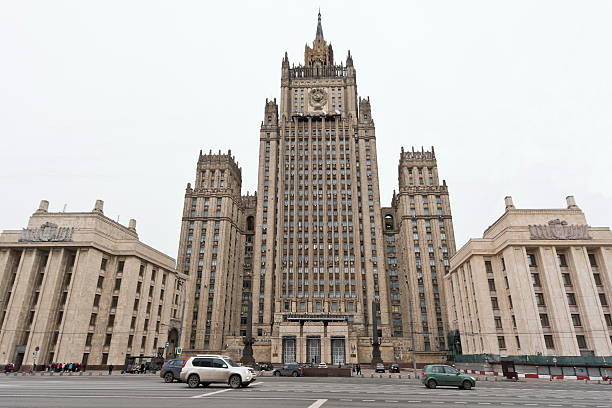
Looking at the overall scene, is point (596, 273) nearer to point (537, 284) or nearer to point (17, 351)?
point (537, 284)

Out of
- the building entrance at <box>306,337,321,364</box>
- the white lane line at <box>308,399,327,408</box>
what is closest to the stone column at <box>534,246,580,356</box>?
the building entrance at <box>306,337,321,364</box>

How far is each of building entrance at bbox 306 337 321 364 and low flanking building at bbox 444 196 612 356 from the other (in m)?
29.0

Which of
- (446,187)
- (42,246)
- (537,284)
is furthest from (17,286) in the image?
(446,187)

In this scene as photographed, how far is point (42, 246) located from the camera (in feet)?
203

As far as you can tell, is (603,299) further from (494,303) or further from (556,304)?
(494,303)

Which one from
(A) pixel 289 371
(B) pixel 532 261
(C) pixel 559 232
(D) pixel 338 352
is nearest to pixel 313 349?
(D) pixel 338 352

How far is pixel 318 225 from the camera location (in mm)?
101562

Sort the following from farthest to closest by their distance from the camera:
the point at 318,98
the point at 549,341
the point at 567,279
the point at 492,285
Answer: the point at 318,98
the point at 492,285
the point at 567,279
the point at 549,341

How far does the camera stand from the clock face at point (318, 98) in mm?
116875

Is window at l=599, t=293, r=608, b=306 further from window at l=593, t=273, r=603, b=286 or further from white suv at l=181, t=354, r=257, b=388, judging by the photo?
white suv at l=181, t=354, r=257, b=388

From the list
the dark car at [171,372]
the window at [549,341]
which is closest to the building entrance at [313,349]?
the window at [549,341]

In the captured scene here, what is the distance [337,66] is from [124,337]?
327 ft

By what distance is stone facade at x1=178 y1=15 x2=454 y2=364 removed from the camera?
281 ft

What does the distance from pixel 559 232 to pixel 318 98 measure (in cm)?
7690
